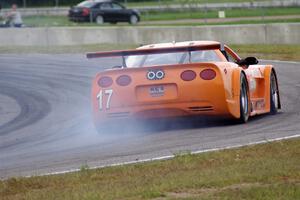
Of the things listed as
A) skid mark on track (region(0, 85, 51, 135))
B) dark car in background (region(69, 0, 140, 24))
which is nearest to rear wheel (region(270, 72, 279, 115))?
skid mark on track (region(0, 85, 51, 135))

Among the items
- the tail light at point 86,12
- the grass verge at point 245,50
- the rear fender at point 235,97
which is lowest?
the tail light at point 86,12

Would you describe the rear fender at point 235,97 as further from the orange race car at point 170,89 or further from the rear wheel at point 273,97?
the rear wheel at point 273,97

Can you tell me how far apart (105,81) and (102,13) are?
41208mm

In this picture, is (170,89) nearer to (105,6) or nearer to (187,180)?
(187,180)

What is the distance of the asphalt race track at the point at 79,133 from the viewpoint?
1085cm

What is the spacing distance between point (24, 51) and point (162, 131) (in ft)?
62.2

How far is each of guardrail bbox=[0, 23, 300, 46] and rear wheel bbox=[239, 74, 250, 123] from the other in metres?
16.1

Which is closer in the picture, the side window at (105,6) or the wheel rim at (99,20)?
the wheel rim at (99,20)

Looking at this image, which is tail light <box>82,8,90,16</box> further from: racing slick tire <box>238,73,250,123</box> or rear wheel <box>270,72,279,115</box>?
racing slick tire <box>238,73,250,123</box>

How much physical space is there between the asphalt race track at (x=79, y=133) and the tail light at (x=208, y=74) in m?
0.67

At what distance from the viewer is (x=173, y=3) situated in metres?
56.7

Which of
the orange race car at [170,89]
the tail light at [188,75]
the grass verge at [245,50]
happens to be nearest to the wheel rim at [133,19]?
the grass verge at [245,50]

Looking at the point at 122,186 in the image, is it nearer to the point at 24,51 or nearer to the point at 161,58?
the point at 161,58

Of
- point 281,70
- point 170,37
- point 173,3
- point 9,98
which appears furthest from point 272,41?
point 173,3
